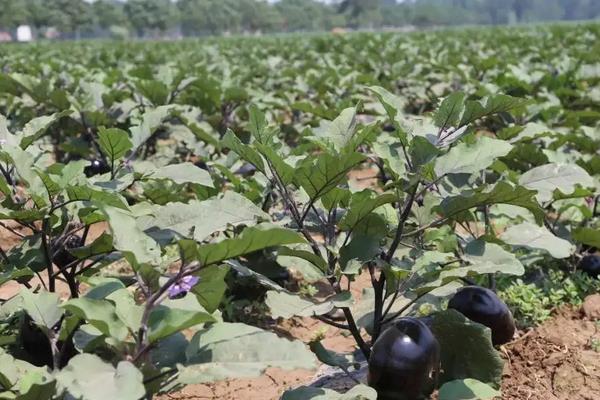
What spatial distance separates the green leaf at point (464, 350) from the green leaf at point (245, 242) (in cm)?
78

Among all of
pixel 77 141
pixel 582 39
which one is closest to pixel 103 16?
pixel 582 39

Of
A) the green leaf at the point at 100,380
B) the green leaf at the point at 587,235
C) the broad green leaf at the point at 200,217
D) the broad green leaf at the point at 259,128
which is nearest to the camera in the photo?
the green leaf at the point at 100,380

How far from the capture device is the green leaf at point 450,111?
1.93 metres

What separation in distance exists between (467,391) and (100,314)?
0.96 meters

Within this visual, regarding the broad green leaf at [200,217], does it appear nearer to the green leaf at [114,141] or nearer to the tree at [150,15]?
the green leaf at [114,141]

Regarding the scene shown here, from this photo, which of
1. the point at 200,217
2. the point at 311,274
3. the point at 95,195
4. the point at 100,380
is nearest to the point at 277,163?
the point at 200,217

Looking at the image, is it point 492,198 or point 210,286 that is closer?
point 210,286

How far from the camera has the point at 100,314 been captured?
1391 millimetres

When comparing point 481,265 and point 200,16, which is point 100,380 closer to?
point 481,265

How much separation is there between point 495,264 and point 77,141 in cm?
270

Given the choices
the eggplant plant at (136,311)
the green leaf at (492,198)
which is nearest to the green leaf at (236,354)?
the eggplant plant at (136,311)

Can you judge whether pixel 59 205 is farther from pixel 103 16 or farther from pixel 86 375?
pixel 103 16

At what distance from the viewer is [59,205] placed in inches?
72.7

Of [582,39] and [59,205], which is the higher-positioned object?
[59,205]
